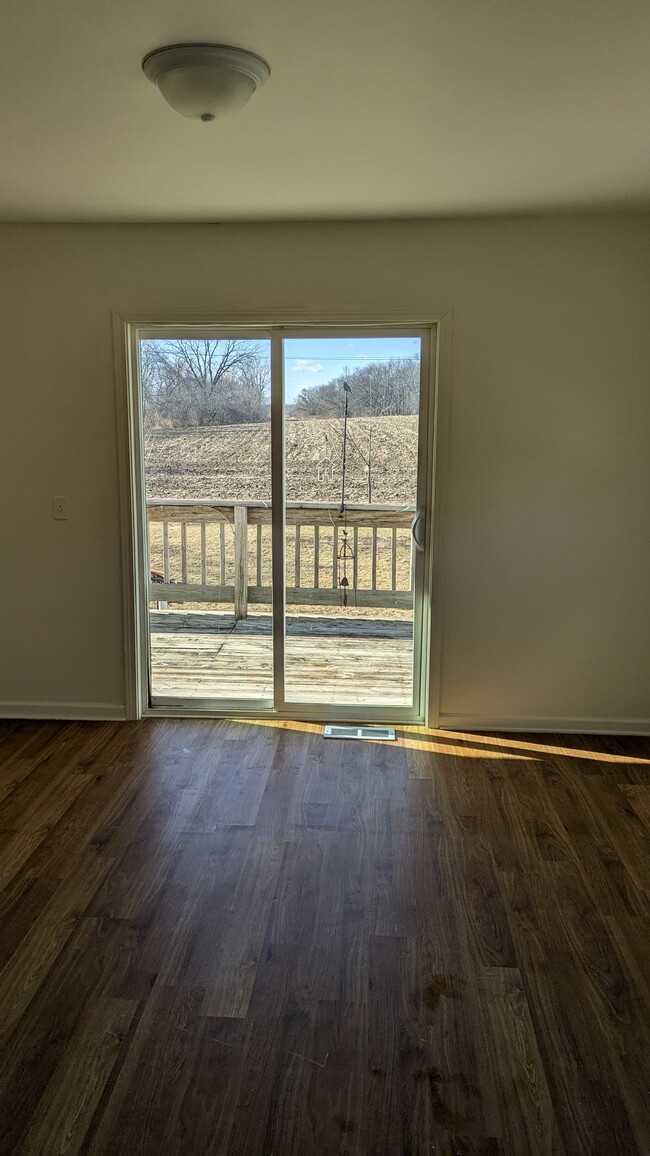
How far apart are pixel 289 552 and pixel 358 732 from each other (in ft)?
3.23

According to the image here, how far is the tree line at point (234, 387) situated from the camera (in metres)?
3.86

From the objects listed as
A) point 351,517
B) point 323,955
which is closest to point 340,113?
point 351,517

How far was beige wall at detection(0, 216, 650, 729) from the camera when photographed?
3.66 metres

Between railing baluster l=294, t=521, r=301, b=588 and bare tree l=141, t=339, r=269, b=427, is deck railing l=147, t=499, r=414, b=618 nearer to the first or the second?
railing baluster l=294, t=521, r=301, b=588

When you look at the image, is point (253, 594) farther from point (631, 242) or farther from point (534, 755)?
point (631, 242)

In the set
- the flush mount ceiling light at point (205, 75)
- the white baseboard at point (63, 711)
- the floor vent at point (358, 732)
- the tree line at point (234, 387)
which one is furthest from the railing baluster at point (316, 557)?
the flush mount ceiling light at point (205, 75)

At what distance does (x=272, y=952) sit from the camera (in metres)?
2.24

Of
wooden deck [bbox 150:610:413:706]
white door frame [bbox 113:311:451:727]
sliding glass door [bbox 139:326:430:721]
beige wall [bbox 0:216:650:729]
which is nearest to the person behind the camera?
beige wall [bbox 0:216:650:729]

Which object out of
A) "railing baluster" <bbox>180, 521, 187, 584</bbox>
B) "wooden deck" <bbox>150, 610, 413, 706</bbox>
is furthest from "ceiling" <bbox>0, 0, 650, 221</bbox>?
"wooden deck" <bbox>150, 610, 413, 706</bbox>

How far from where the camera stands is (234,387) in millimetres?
3938

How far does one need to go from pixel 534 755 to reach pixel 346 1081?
84.2 inches

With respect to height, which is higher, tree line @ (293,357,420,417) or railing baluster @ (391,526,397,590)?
tree line @ (293,357,420,417)

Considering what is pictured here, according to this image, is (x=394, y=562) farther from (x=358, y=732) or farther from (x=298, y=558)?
(x=358, y=732)

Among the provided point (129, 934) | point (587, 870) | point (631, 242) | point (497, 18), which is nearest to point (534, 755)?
point (587, 870)
